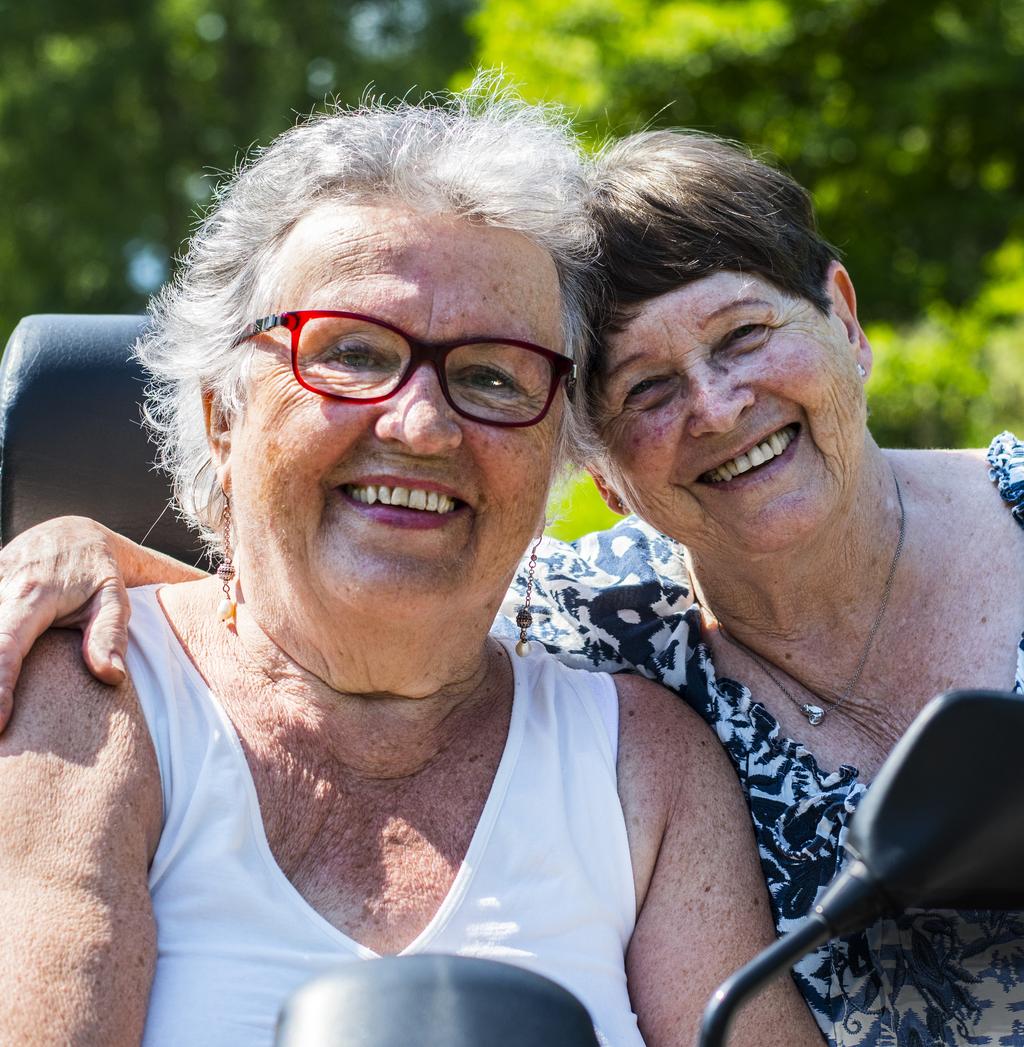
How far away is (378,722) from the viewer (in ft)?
7.36

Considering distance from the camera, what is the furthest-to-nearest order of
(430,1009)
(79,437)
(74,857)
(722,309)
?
1. (79,437)
2. (722,309)
3. (74,857)
4. (430,1009)

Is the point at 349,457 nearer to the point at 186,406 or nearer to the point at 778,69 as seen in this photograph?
the point at 186,406

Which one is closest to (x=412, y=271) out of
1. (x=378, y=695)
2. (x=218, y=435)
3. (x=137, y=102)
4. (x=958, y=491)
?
(x=218, y=435)

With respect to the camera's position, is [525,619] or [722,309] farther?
[525,619]

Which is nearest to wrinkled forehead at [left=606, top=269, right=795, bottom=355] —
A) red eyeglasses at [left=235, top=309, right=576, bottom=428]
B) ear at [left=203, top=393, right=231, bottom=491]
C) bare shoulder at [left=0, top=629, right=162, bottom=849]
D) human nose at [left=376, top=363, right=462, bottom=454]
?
red eyeglasses at [left=235, top=309, right=576, bottom=428]

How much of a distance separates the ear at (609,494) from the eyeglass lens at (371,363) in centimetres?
57

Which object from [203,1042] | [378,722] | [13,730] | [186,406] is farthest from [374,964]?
[186,406]

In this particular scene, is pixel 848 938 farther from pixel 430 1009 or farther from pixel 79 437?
pixel 79 437

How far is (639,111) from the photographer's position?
12.3 m

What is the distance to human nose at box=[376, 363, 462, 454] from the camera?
6.79 feet

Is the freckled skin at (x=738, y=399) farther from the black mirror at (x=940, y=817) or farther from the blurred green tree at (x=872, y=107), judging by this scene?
the blurred green tree at (x=872, y=107)

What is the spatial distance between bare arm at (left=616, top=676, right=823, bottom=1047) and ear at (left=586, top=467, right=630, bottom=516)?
53 cm

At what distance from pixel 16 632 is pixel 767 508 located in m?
1.23

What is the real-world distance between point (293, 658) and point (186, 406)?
516 millimetres
